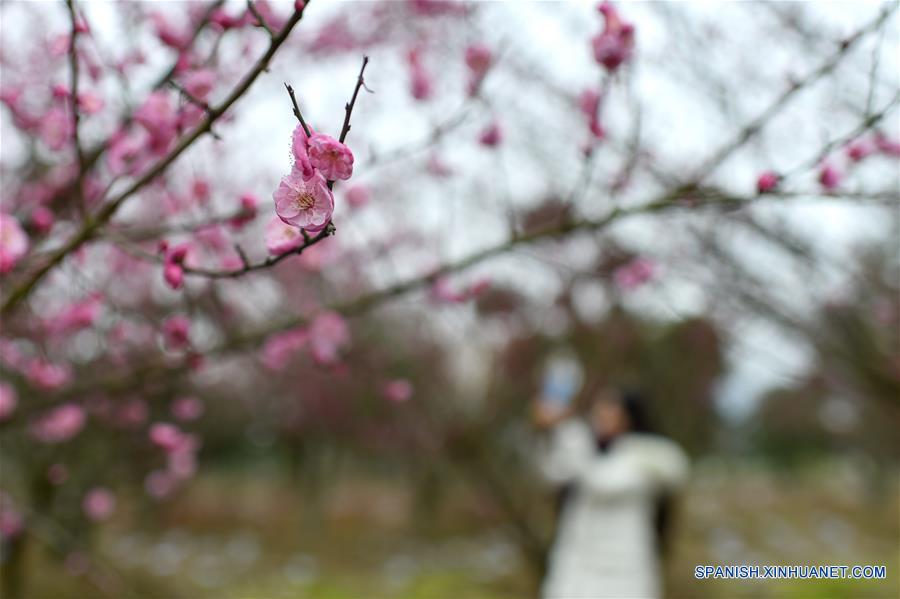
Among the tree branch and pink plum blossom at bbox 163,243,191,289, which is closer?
the tree branch

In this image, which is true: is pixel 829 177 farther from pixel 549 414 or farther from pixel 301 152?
pixel 549 414

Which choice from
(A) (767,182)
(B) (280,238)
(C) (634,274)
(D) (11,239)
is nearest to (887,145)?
(C) (634,274)

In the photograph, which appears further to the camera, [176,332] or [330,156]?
[176,332]

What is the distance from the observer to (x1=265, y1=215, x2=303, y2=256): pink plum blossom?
113 cm

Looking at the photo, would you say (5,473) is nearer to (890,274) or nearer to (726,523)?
(890,274)

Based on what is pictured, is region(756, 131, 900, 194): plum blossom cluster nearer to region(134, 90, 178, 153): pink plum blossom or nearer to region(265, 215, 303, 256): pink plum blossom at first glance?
region(265, 215, 303, 256): pink plum blossom

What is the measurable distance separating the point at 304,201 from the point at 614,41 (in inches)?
36.4

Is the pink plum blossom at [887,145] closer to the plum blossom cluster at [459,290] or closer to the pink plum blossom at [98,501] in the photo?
the plum blossom cluster at [459,290]

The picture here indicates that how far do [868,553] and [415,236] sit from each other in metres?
8.80

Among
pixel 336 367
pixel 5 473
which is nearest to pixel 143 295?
pixel 5 473

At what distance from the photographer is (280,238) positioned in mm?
1167

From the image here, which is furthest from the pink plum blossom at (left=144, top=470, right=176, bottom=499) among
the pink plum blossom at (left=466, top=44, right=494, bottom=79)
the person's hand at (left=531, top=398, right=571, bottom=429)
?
the pink plum blossom at (left=466, top=44, right=494, bottom=79)

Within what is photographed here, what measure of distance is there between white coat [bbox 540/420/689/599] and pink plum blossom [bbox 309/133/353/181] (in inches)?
107

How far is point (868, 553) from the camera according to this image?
11.6 m
